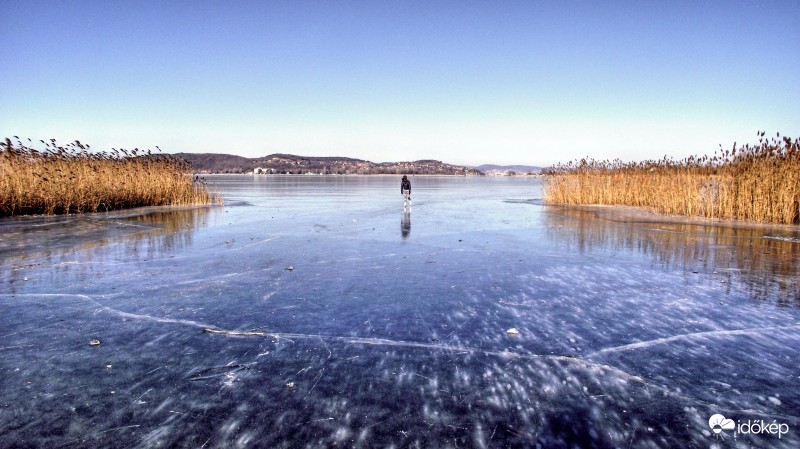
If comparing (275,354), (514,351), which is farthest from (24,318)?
(514,351)

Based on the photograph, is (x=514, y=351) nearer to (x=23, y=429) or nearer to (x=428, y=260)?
(x=23, y=429)

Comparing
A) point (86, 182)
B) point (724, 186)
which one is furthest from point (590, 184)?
point (86, 182)

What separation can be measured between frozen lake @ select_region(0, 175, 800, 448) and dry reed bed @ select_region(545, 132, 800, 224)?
6.16 meters

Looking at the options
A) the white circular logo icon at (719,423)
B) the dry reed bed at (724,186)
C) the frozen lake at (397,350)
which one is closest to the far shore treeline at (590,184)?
the dry reed bed at (724,186)

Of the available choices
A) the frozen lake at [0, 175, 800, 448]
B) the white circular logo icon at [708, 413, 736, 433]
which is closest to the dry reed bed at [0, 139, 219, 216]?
the frozen lake at [0, 175, 800, 448]

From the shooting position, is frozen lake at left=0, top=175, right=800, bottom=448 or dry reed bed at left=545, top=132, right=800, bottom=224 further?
dry reed bed at left=545, top=132, right=800, bottom=224

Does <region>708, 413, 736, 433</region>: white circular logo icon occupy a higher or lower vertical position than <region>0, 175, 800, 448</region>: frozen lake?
lower

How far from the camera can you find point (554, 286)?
531 centimetres

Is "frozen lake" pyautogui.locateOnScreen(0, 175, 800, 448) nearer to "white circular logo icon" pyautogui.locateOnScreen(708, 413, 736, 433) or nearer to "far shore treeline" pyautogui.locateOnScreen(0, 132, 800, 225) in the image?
"white circular logo icon" pyautogui.locateOnScreen(708, 413, 736, 433)

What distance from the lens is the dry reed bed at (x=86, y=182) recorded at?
515 inches

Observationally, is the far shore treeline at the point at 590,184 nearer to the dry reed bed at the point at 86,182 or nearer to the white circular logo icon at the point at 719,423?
the dry reed bed at the point at 86,182

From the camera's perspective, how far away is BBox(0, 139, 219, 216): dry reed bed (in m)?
13.1

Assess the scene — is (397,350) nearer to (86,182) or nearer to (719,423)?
(719,423)

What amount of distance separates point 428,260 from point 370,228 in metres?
4.27
